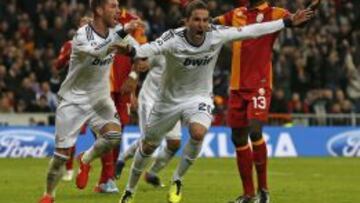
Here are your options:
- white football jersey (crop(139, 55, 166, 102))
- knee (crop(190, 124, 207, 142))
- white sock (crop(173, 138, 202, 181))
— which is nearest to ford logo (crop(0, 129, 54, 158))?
white football jersey (crop(139, 55, 166, 102))

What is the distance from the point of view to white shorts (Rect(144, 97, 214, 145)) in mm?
12406

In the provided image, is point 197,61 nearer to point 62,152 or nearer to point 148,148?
point 148,148

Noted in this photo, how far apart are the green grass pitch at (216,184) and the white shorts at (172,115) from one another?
1404 mm

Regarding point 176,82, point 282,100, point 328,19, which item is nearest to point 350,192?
point 176,82

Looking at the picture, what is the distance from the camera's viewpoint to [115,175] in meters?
16.0

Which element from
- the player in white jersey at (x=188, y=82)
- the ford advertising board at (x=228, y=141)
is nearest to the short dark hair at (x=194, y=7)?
the player in white jersey at (x=188, y=82)

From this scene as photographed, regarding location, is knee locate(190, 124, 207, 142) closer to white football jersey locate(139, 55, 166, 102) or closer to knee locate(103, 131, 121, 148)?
knee locate(103, 131, 121, 148)

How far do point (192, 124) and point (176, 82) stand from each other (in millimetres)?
558

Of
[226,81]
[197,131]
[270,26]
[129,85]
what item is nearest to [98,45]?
[197,131]

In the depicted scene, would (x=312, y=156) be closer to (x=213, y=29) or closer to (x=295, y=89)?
(x=295, y=89)

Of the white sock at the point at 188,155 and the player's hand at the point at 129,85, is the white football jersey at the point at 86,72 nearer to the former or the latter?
the white sock at the point at 188,155

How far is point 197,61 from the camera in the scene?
12.3 metres

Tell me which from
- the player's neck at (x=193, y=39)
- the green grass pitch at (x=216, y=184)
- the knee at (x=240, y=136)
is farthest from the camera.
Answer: the green grass pitch at (x=216, y=184)

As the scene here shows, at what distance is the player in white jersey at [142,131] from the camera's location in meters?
15.7
